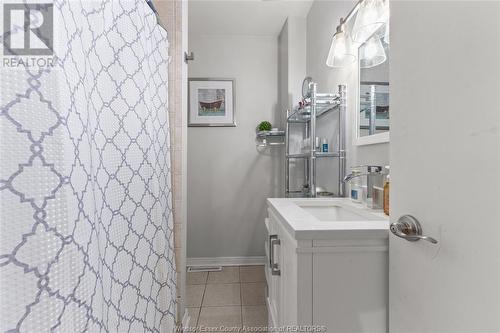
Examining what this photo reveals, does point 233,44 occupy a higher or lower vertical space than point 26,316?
higher

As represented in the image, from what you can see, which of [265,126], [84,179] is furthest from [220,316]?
[265,126]

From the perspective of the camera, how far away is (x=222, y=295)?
75.8 inches

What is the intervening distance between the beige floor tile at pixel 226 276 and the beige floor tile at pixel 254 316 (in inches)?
16.5

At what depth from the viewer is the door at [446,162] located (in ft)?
1.34

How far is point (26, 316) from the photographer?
1.47 ft

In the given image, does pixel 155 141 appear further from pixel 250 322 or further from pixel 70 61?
pixel 250 322

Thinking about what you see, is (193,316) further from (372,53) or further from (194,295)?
(372,53)

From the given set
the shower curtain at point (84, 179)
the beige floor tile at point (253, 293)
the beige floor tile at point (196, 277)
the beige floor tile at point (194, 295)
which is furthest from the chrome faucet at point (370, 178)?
the beige floor tile at point (196, 277)

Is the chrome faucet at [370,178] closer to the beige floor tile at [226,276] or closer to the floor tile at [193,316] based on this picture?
the floor tile at [193,316]

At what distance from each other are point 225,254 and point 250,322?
3.03ft

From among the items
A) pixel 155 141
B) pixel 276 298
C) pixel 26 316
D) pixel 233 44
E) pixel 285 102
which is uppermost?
pixel 233 44

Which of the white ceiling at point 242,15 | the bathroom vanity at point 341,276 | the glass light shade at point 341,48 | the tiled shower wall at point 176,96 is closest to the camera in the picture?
the bathroom vanity at point 341,276

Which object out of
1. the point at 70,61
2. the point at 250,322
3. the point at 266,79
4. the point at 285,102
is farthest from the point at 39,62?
the point at 266,79

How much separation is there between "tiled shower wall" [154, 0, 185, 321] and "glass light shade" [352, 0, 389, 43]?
0.98 m
